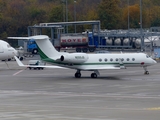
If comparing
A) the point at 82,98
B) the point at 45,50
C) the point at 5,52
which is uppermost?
the point at 45,50

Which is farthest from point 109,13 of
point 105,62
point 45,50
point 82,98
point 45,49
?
point 82,98

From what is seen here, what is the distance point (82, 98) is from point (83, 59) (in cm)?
1606

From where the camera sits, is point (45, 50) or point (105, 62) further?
point (105, 62)

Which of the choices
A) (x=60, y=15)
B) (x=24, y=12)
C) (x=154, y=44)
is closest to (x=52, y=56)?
(x=154, y=44)

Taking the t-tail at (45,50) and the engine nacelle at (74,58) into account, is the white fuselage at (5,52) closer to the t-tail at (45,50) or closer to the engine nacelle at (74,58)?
the t-tail at (45,50)

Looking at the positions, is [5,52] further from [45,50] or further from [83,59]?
[83,59]

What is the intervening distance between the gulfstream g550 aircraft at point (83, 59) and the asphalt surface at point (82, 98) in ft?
3.65

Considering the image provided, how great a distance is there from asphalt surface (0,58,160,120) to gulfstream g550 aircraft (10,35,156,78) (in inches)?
43.8

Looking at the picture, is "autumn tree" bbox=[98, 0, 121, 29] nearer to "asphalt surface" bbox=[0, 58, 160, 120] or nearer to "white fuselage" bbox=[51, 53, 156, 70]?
"asphalt surface" bbox=[0, 58, 160, 120]

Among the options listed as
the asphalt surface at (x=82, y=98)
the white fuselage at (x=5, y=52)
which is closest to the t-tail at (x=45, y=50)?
the asphalt surface at (x=82, y=98)

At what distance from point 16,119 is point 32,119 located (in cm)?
74

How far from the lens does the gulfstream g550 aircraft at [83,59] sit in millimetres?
48656

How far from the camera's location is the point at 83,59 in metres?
49.2

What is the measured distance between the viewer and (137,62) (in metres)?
50.7
